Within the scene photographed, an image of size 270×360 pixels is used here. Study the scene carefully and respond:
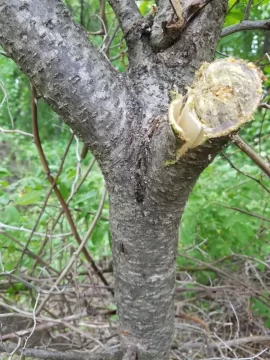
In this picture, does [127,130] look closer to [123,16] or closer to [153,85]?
[153,85]

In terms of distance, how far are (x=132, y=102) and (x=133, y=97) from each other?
13mm

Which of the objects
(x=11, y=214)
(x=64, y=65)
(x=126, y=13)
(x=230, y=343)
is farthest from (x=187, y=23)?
(x=230, y=343)

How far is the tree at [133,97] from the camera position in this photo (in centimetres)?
71

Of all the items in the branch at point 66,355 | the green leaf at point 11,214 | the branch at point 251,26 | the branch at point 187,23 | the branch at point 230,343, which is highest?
the branch at point 251,26

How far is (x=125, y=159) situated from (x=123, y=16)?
340mm

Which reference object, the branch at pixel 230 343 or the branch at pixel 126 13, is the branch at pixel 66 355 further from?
the branch at pixel 126 13

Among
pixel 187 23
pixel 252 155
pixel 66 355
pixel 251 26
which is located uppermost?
pixel 251 26

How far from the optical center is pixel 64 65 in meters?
0.72

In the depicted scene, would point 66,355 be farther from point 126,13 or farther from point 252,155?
point 126,13

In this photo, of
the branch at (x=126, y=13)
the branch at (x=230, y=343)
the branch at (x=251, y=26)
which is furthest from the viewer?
the branch at (x=230, y=343)

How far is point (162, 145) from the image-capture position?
0.66 m

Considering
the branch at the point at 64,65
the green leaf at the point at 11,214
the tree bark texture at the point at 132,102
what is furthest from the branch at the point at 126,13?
the green leaf at the point at 11,214

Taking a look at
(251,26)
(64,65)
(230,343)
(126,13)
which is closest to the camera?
(64,65)

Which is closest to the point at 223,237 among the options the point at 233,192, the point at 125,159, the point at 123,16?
the point at 233,192
